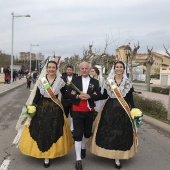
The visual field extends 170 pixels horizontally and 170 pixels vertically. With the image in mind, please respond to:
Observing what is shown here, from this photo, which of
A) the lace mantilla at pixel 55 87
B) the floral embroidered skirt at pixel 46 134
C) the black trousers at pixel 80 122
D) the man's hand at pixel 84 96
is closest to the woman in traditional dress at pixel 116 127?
the black trousers at pixel 80 122

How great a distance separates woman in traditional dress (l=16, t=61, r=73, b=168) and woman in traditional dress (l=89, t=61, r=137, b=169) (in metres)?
0.58

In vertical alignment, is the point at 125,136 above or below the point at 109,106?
below

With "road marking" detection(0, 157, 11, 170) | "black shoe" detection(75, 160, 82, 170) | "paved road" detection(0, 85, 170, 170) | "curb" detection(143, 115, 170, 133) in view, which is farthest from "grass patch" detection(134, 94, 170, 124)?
"road marking" detection(0, 157, 11, 170)

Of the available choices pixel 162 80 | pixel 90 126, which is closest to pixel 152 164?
pixel 90 126

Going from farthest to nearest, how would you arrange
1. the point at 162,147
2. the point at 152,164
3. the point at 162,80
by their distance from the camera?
the point at 162,80, the point at 162,147, the point at 152,164

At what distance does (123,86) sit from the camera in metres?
5.00

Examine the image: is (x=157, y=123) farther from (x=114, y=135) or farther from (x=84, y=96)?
(x=84, y=96)

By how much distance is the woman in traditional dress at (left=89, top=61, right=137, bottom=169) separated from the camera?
4.80 meters

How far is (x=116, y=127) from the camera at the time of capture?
15.9 ft

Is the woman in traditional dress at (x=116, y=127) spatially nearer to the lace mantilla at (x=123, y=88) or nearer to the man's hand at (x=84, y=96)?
the lace mantilla at (x=123, y=88)

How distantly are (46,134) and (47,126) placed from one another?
0.13m

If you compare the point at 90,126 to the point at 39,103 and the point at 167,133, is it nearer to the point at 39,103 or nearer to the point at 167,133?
the point at 39,103

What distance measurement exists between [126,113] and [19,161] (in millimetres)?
2051

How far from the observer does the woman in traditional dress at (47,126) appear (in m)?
4.81
